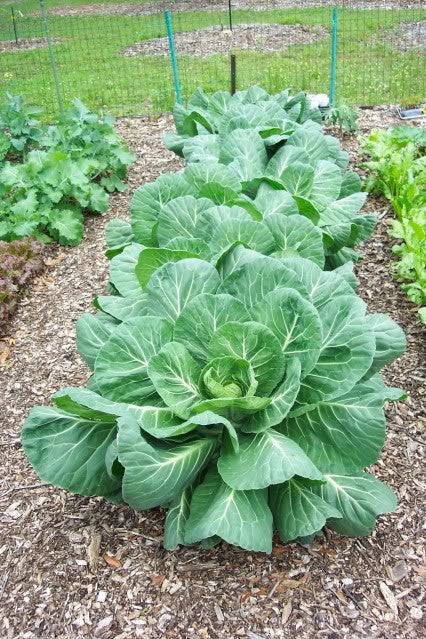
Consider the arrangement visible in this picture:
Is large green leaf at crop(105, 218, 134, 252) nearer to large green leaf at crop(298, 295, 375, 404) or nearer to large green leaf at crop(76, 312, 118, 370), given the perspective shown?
large green leaf at crop(76, 312, 118, 370)

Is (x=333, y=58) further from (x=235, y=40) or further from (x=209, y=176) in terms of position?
(x=235, y=40)

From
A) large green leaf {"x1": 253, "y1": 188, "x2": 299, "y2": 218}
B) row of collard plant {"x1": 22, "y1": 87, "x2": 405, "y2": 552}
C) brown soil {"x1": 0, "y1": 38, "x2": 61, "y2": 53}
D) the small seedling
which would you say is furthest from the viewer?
brown soil {"x1": 0, "y1": 38, "x2": 61, "y2": 53}

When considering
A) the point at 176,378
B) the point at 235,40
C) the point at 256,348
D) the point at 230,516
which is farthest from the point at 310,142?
the point at 235,40

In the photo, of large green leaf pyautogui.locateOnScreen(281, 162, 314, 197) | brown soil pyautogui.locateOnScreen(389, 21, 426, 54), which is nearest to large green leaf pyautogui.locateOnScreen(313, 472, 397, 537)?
large green leaf pyautogui.locateOnScreen(281, 162, 314, 197)

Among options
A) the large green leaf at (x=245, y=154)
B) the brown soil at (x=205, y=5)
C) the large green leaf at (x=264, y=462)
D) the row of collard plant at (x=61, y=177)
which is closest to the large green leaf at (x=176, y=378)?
the large green leaf at (x=264, y=462)

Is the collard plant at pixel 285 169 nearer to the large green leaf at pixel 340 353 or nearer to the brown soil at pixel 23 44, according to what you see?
the large green leaf at pixel 340 353

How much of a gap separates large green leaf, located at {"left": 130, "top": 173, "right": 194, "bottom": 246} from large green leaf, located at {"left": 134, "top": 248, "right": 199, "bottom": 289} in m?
0.69

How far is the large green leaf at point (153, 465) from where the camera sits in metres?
2.20

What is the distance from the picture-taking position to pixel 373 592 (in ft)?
7.93

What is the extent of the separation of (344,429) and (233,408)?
429 millimetres

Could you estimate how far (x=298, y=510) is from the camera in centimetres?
241

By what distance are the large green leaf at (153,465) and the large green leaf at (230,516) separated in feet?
0.30

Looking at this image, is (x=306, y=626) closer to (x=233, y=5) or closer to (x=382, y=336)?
(x=382, y=336)

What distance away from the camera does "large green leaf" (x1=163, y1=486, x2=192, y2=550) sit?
2439 mm
